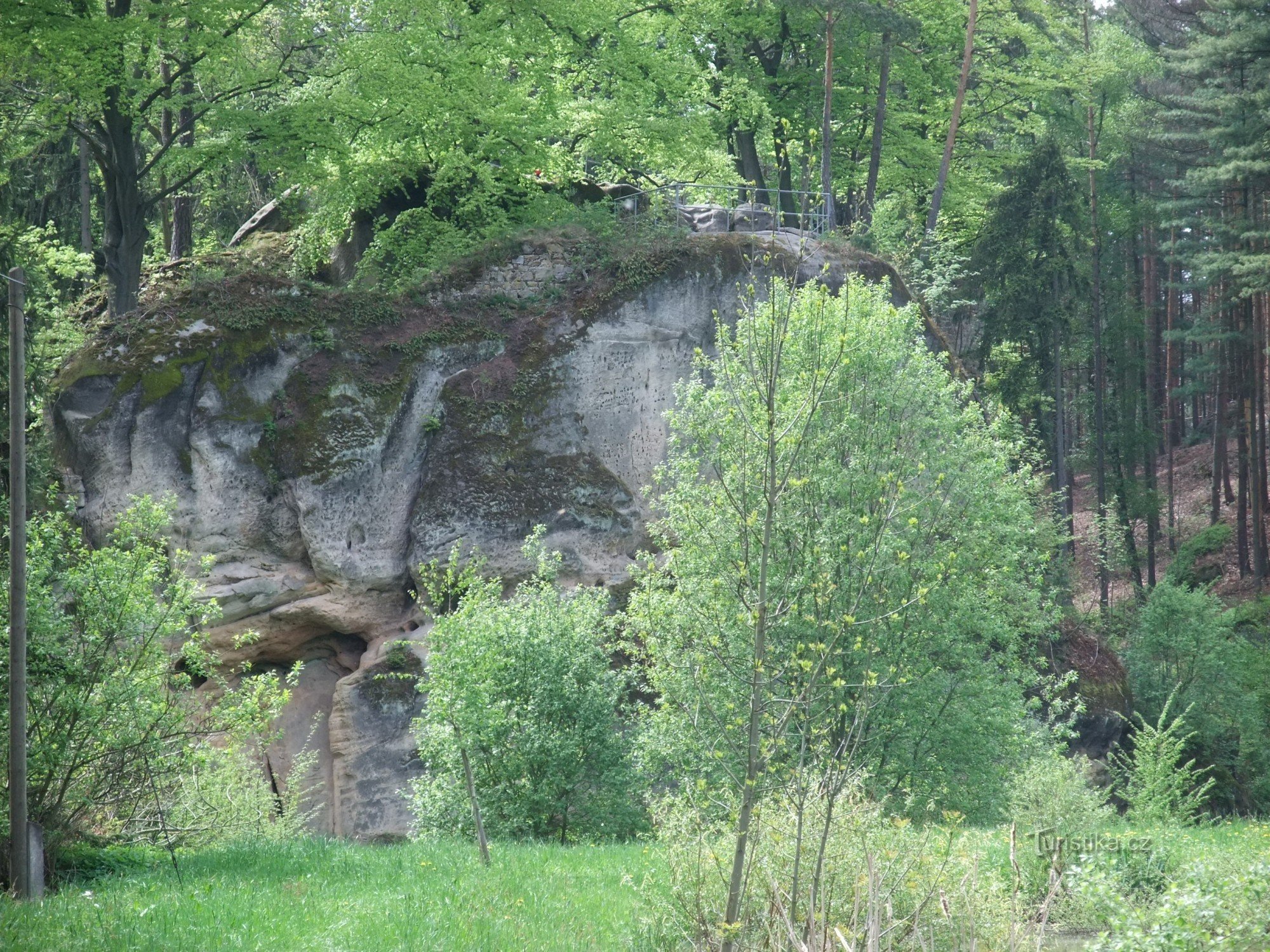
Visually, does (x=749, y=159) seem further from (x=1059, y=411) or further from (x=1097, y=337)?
(x=1097, y=337)

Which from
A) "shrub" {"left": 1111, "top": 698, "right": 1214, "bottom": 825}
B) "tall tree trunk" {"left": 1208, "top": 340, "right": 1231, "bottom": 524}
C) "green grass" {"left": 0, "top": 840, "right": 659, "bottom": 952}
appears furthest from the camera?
"tall tree trunk" {"left": 1208, "top": 340, "right": 1231, "bottom": 524}

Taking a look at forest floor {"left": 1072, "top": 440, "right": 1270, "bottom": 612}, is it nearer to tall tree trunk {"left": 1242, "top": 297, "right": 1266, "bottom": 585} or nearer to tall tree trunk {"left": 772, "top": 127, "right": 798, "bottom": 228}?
tall tree trunk {"left": 1242, "top": 297, "right": 1266, "bottom": 585}

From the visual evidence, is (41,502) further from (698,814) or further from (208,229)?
(698,814)

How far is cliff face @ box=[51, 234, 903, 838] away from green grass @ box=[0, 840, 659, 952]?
340 inches

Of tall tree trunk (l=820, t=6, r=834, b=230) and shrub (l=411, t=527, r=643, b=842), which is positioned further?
tall tree trunk (l=820, t=6, r=834, b=230)

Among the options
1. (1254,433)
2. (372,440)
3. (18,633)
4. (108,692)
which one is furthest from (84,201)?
(1254,433)

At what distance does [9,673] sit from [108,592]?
1277mm

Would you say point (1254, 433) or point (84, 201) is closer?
point (84, 201)

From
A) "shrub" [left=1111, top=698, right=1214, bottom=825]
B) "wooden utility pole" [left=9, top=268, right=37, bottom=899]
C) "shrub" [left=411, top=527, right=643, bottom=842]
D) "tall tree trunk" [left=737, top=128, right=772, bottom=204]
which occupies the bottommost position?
"shrub" [left=1111, top=698, right=1214, bottom=825]

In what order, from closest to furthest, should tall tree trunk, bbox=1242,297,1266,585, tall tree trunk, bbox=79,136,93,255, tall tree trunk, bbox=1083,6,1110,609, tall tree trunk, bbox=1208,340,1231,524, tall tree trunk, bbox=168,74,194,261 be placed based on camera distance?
tall tree trunk, bbox=79,136,93,255 < tall tree trunk, bbox=168,74,194,261 < tall tree trunk, bbox=1242,297,1266,585 < tall tree trunk, bbox=1083,6,1110,609 < tall tree trunk, bbox=1208,340,1231,524

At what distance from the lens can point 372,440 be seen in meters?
21.2

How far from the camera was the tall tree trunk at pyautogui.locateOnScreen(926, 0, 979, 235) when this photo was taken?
28.4 m

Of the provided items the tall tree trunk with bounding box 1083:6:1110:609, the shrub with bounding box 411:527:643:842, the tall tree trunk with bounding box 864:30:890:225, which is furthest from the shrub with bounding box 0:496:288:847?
the tall tree trunk with bounding box 1083:6:1110:609

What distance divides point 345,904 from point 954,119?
24694 millimetres
